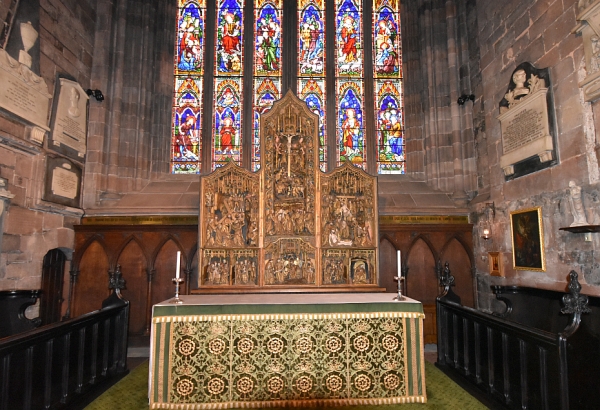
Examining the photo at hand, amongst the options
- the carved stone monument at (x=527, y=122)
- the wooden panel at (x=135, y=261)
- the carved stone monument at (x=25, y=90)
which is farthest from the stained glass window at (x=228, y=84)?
the carved stone monument at (x=527, y=122)

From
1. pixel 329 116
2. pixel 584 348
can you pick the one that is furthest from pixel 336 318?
pixel 329 116

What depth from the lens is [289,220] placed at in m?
7.32

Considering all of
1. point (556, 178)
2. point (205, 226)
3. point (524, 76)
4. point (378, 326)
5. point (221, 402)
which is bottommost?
point (221, 402)

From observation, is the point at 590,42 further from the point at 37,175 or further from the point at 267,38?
the point at 37,175

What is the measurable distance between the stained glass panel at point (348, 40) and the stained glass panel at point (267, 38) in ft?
5.12

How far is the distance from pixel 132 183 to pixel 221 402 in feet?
20.5

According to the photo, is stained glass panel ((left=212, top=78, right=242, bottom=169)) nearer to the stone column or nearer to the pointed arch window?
the pointed arch window

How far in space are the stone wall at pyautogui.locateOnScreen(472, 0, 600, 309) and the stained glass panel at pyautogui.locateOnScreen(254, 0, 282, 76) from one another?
487cm

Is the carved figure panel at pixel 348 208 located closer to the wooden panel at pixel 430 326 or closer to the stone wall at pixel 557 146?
the wooden panel at pixel 430 326

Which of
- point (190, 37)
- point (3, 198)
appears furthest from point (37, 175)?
point (190, 37)

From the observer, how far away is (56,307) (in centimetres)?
819

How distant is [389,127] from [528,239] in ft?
14.6

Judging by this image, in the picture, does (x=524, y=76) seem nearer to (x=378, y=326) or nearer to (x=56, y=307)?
(x=378, y=326)

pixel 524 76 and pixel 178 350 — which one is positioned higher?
pixel 524 76
